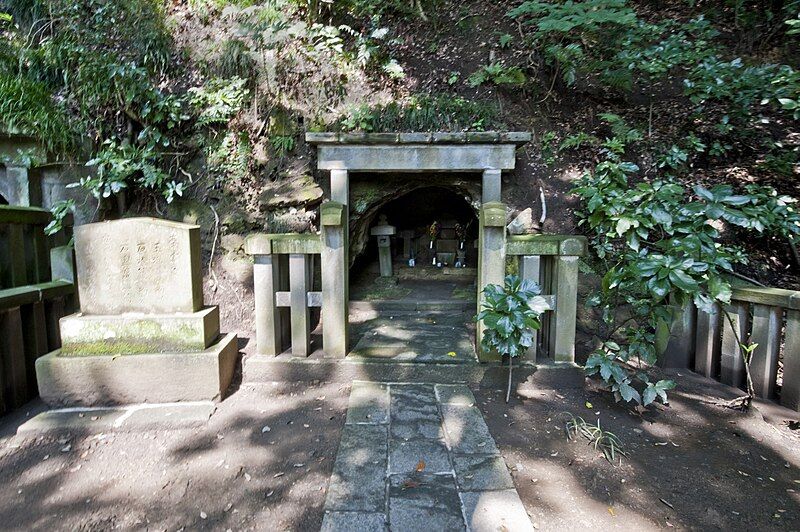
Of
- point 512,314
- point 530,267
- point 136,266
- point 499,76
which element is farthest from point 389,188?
point 136,266

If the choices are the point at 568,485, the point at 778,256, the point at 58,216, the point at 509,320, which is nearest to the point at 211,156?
the point at 58,216

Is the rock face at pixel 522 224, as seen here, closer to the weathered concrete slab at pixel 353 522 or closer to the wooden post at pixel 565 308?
the wooden post at pixel 565 308

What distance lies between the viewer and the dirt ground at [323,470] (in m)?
1.99

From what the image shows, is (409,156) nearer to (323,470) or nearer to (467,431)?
(467,431)

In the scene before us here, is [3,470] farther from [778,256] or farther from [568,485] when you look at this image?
[778,256]

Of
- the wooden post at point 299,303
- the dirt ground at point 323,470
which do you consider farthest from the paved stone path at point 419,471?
the wooden post at point 299,303

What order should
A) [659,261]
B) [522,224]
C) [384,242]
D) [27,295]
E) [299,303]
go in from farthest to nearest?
1. [384,242]
2. [522,224]
3. [299,303]
4. [27,295]
5. [659,261]

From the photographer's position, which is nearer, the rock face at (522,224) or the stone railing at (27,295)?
the stone railing at (27,295)

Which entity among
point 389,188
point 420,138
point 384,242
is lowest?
point 384,242

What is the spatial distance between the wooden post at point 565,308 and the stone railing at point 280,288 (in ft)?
7.12

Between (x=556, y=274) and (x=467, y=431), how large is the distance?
1.60 meters

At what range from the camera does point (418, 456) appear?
244 centimetres

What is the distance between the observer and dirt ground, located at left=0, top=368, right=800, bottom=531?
1990 mm

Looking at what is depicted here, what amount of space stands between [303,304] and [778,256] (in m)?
5.70
